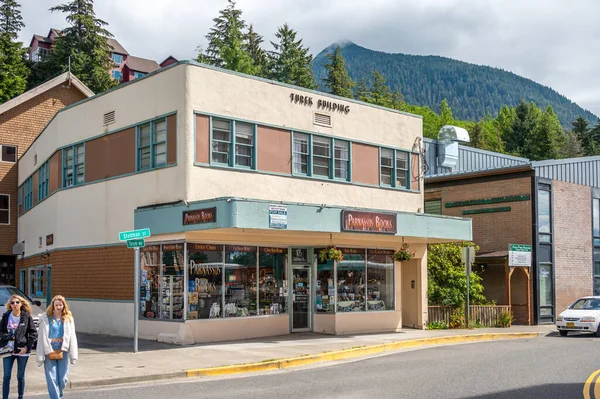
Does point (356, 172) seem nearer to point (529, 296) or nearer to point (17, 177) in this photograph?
point (529, 296)

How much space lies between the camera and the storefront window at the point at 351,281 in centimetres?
2345

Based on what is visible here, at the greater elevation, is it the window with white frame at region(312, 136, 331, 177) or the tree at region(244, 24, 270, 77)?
the tree at region(244, 24, 270, 77)

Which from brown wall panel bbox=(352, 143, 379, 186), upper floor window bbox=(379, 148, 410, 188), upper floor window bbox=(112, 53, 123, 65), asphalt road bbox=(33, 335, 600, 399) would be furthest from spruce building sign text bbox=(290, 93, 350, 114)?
upper floor window bbox=(112, 53, 123, 65)

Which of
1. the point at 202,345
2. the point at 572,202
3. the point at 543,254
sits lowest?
the point at 202,345

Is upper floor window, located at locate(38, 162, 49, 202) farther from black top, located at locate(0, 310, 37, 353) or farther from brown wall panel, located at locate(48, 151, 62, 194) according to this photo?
black top, located at locate(0, 310, 37, 353)

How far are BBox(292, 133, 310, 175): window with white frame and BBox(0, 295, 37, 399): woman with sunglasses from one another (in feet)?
39.7

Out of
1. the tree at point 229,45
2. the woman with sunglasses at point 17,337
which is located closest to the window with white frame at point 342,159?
the woman with sunglasses at point 17,337

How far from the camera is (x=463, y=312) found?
27.5 metres

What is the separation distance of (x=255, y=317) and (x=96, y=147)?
295 inches

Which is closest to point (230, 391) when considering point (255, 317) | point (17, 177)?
point (255, 317)

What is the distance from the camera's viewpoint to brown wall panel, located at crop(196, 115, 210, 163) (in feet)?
65.6

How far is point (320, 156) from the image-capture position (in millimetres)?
23203

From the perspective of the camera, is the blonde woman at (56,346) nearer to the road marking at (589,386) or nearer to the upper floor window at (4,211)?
the road marking at (589,386)

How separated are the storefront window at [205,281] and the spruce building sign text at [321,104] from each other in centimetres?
521
